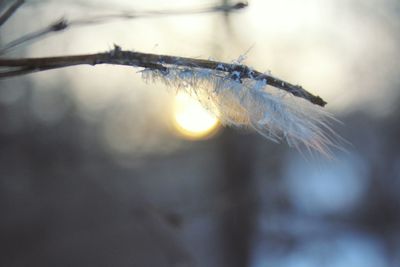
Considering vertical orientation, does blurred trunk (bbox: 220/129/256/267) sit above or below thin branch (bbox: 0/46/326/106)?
above

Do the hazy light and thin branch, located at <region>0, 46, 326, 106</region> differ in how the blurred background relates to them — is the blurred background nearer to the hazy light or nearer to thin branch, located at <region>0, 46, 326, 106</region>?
the hazy light

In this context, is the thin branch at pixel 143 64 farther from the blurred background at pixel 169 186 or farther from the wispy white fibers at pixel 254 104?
the blurred background at pixel 169 186

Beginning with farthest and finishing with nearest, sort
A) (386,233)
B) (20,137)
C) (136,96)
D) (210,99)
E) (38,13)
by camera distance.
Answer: (386,233) < (20,137) < (136,96) < (38,13) < (210,99)

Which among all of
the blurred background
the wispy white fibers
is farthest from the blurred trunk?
the wispy white fibers

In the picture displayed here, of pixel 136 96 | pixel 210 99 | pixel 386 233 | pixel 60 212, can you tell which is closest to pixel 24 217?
pixel 60 212

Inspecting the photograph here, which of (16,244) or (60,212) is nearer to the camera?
(16,244)

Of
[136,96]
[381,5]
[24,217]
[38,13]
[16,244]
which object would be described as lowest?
[38,13]

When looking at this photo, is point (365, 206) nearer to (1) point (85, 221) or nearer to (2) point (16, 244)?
(1) point (85, 221)

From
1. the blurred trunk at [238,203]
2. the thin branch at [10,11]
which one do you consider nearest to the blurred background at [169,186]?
the blurred trunk at [238,203]
